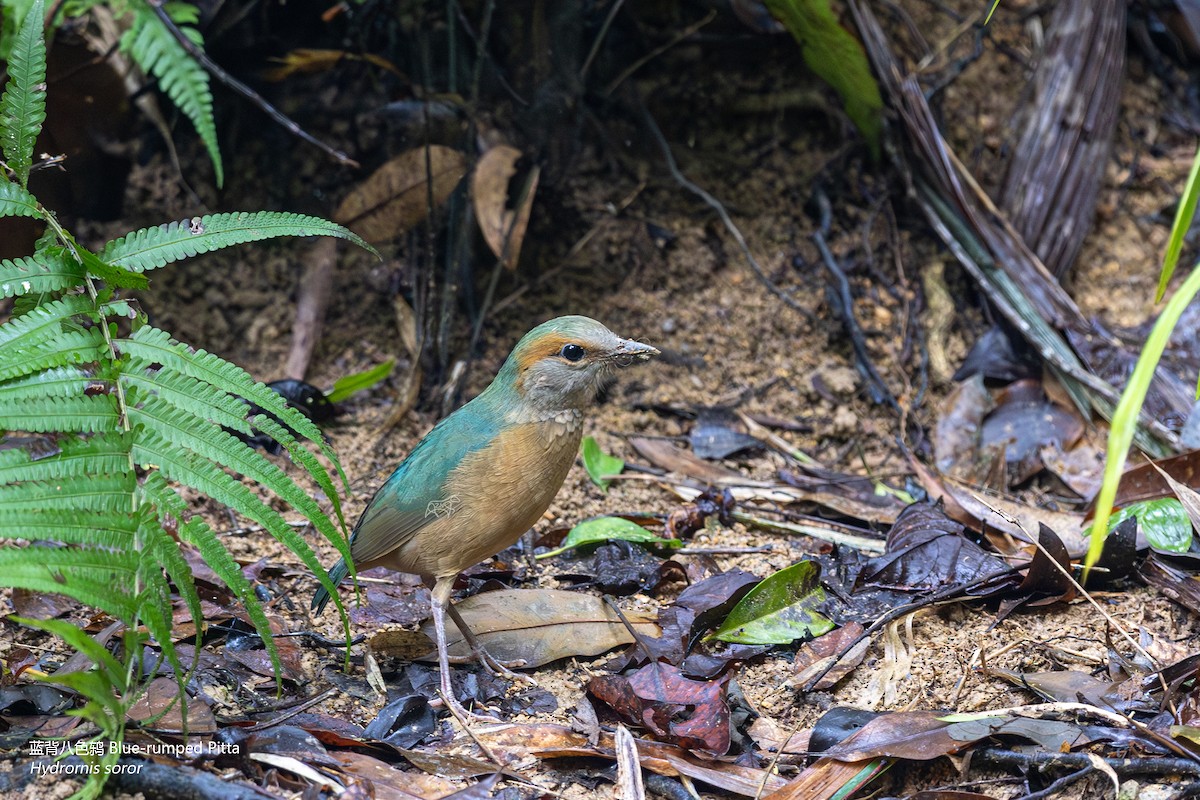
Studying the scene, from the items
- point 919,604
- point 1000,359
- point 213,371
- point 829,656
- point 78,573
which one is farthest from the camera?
point 1000,359

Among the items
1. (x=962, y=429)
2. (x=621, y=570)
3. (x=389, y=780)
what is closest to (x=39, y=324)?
(x=389, y=780)

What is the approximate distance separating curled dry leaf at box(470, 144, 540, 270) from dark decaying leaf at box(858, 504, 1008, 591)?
256 cm

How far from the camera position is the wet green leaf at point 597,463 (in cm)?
536

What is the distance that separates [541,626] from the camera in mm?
4219

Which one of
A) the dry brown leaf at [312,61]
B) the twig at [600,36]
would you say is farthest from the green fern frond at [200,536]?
the twig at [600,36]

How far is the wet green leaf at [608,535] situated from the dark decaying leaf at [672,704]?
1.07 m

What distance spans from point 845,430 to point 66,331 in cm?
410

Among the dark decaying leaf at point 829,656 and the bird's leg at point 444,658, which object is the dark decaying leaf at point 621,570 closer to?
the bird's leg at point 444,658

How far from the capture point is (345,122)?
20.3ft

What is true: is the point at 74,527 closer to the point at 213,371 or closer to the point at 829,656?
the point at 213,371

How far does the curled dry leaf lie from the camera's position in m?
5.68

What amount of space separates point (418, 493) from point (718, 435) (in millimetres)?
2152

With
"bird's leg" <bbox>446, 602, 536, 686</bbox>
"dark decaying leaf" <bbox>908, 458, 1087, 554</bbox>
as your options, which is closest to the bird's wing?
"bird's leg" <bbox>446, 602, 536, 686</bbox>

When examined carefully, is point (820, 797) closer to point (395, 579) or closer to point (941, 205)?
point (395, 579)
